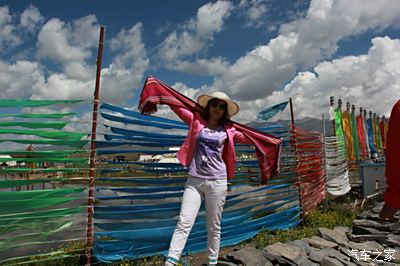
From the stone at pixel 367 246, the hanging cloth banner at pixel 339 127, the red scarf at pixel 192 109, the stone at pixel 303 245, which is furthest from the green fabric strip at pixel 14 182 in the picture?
the hanging cloth banner at pixel 339 127

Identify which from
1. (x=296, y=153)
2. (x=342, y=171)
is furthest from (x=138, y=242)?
(x=342, y=171)

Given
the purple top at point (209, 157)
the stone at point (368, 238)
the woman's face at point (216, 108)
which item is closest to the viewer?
the purple top at point (209, 157)

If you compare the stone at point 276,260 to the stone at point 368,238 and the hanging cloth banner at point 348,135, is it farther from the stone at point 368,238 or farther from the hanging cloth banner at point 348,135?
the hanging cloth banner at point 348,135

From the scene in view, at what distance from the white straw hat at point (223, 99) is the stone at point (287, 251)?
198 centimetres

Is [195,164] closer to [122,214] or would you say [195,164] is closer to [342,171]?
[122,214]

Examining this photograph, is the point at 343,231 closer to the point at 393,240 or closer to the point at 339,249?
the point at 393,240

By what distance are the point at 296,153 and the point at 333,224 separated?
158 centimetres

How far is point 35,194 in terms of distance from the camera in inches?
148

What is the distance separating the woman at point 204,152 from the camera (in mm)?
3637

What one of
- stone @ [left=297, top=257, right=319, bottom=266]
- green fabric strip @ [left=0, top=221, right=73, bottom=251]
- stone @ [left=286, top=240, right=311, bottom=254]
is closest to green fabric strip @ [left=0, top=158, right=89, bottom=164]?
green fabric strip @ [left=0, top=221, right=73, bottom=251]

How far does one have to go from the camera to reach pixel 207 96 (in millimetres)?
4168

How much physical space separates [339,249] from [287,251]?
1.03 meters

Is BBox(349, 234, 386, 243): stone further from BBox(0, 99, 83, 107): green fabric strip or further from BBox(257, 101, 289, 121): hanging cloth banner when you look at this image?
BBox(0, 99, 83, 107): green fabric strip

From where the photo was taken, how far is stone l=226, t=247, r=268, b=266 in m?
4.28
